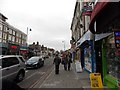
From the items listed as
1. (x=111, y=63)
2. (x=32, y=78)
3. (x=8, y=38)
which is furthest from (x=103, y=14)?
(x=8, y=38)

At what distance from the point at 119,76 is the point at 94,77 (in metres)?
1.30

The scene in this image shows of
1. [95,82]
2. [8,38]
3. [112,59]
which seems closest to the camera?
[95,82]

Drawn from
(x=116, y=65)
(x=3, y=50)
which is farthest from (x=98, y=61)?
(x=3, y=50)

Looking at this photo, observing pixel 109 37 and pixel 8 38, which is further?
pixel 8 38

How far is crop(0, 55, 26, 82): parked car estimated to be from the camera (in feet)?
29.7

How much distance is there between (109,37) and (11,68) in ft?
19.1

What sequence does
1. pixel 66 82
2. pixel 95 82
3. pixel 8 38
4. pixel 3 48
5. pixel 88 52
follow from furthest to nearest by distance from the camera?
pixel 8 38, pixel 3 48, pixel 88 52, pixel 66 82, pixel 95 82

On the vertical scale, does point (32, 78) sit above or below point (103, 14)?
below

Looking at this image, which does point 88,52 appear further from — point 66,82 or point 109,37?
point 109,37

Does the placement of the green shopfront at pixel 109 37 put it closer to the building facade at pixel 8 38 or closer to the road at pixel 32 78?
the road at pixel 32 78

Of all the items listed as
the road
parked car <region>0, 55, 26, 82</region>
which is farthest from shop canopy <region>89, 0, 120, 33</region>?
parked car <region>0, 55, 26, 82</region>

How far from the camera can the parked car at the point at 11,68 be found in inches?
356

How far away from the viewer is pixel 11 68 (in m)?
9.77

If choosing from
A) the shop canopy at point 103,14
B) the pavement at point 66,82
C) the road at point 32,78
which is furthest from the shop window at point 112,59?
the road at point 32,78
